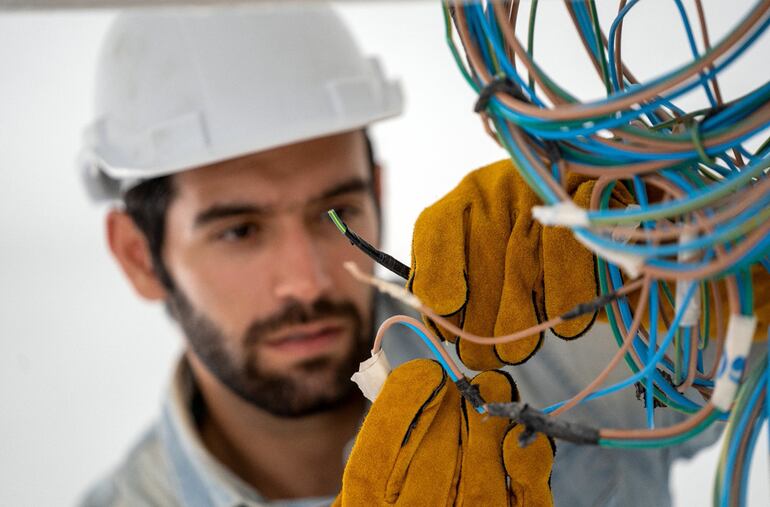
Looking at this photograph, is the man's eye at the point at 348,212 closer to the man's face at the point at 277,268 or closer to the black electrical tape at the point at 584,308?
the man's face at the point at 277,268

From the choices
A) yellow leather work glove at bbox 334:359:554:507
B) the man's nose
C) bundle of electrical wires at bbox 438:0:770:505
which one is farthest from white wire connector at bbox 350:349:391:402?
the man's nose

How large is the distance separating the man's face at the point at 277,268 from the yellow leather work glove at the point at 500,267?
58cm

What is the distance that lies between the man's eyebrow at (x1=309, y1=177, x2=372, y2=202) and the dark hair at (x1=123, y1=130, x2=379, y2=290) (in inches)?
3.3

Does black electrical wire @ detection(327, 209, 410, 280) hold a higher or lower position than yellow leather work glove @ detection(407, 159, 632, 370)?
higher

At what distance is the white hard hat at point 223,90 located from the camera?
1.15m

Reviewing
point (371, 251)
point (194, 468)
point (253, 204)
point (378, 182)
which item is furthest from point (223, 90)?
point (371, 251)

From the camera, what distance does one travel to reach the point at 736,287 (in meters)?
0.41

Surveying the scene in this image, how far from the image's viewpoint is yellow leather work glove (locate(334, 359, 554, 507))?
0.50 meters

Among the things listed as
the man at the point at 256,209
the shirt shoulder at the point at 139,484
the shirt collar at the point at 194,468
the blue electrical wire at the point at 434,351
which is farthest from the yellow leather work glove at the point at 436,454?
the shirt shoulder at the point at 139,484

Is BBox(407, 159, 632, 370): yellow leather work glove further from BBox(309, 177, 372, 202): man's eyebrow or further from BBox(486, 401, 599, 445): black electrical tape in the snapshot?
BBox(309, 177, 372, 202): man's eyebrow

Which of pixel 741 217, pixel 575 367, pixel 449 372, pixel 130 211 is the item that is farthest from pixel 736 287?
pixel 130 211

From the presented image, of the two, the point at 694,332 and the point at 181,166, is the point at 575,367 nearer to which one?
the point at 694,332

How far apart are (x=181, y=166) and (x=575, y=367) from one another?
627 millimetres

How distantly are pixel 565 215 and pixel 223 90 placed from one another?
0.89 m
